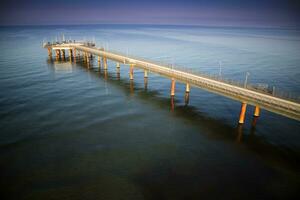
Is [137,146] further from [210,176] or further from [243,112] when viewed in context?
[243,112]

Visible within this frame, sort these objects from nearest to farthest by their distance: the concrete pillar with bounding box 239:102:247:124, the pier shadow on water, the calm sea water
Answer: the pier shadow on water → the calm sea water → the concrete pillar with bounding box 239:102:247:124

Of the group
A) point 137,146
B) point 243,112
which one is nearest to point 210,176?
point 137,146

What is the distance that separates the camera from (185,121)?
37.3m

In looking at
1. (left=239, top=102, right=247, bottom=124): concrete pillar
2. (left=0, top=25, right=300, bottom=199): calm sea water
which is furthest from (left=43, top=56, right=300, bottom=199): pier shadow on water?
(left=239, top=102, right=247, bottom=124): concrete pillar

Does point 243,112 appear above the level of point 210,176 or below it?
above

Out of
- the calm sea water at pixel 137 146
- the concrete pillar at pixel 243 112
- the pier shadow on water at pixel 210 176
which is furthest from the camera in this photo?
the concrete pillar at pixel 243 112

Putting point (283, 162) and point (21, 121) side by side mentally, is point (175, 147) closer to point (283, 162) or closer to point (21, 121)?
point (283, 162)

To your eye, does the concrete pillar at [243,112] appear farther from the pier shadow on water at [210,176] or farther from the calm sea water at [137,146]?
the calm sea water at [137,146]

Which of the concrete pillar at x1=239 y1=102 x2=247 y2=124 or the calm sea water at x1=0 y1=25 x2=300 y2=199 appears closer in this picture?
the calm sea water at x1=0 y1=25 x2=300 y2=199

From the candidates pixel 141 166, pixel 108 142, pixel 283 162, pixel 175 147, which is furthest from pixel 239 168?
pixel 108 142

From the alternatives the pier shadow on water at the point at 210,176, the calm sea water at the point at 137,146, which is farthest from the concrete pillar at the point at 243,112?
the calm sea water at the point at 137,146

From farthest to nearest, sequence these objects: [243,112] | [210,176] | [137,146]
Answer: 1. [243,112]
2. [137,146]
3. [210,176]

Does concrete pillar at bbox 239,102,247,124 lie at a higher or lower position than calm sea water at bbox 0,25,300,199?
higher

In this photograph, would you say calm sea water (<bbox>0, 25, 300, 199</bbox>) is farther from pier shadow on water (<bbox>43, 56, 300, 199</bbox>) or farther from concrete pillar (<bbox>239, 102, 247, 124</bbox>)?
concrete pillar (<bbox>239, 102, 247, 124</bbox>)
